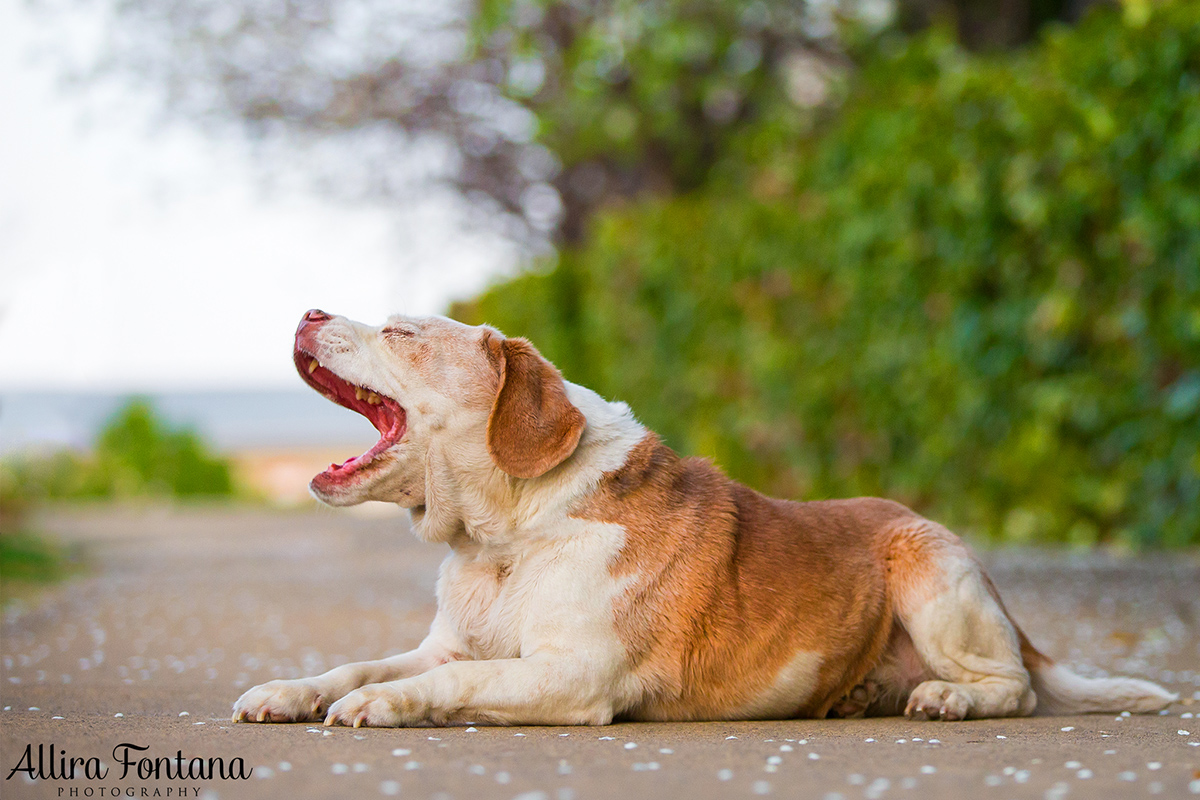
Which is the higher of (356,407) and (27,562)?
(27,562)

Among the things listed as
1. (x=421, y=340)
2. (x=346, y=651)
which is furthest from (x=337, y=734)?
(x=346, y=651)

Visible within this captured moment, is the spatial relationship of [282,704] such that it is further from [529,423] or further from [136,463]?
[136,463]

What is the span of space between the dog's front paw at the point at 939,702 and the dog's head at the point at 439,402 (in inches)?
53.4

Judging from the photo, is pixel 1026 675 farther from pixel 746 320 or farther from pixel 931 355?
pixel 746 320

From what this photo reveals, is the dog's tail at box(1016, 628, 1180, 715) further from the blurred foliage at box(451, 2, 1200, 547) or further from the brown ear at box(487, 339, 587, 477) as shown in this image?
the blurred foliage at box(451, 2, 1200, 547)

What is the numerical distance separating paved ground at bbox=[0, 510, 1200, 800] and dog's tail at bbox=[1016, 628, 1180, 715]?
10 cm

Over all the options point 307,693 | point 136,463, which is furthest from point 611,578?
point 136,463

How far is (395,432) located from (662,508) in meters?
0.88

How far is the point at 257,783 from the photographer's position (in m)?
2.66

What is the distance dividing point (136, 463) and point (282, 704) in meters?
22.4

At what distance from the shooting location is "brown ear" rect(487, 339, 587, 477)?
3.80 meters

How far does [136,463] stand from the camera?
24422 millimetres

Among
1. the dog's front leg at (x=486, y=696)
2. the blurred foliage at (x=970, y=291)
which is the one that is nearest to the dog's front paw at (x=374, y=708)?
the dog's front leg at (x=486, y=696)

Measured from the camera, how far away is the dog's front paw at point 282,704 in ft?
11.6
